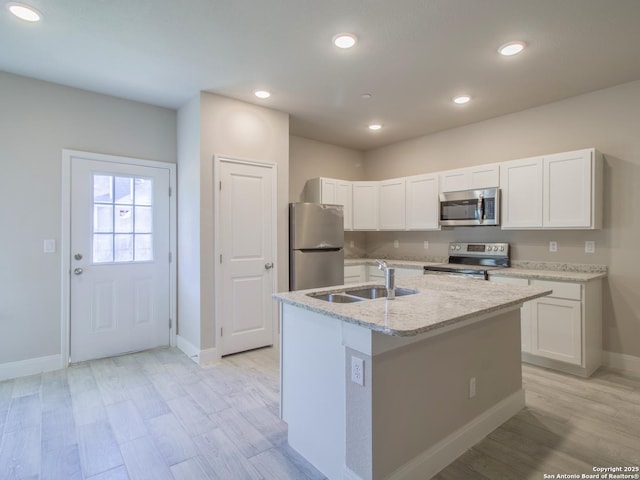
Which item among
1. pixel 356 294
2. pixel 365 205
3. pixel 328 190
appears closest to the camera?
pixel 356 294

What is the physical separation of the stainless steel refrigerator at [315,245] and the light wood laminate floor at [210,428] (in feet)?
4.23

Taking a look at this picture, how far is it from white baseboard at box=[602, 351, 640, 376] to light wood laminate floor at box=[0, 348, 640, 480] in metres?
0.16

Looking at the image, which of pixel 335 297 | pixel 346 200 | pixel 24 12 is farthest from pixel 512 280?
pixel 24 12

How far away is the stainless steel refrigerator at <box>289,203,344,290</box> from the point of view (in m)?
4.13

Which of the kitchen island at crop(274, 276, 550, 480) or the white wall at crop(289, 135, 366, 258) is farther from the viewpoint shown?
the white wall at crop(289, 135, 366, 258)

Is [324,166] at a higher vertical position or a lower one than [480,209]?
higher

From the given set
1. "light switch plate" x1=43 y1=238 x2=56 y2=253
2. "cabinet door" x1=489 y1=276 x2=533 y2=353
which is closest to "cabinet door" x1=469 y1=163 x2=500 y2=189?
"cabinet door" x1=489 y1=276 x2=533 y2=353

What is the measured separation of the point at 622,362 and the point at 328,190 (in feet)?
12.1

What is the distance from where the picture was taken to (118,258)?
3684 mm

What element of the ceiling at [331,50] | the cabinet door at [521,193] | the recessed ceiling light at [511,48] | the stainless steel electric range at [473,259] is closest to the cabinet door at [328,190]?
the ceiling at [331,50]

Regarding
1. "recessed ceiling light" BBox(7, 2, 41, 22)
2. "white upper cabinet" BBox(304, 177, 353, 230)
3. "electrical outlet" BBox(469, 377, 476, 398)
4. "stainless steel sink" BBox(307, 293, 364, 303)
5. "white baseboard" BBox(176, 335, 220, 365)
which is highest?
"recessed ceiling light" BBox(7, 2, 41, 22)

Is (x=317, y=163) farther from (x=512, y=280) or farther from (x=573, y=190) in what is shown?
(x=573, y=190)

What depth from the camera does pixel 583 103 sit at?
3533 mm

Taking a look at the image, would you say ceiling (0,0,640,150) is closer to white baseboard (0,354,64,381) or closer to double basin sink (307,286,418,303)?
double basin sink (307,286,418,303)
